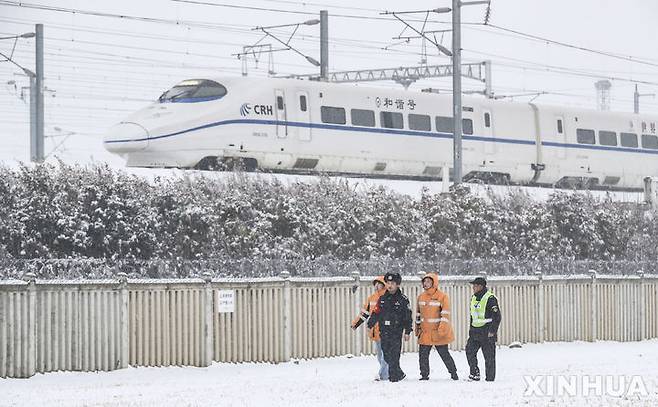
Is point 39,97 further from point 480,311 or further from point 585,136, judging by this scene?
point 480,311

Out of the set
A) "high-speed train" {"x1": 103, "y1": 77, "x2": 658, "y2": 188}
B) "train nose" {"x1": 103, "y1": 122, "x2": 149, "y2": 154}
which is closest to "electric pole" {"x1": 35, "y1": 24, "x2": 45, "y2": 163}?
"high-speed train" {"x1": 103, "y1": 77, "x2": 658, "y2": 188}

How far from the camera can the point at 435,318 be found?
2045 centimetres

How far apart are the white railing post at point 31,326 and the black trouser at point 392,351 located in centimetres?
509

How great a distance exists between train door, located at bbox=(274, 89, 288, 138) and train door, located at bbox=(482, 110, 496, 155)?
27.9 ft

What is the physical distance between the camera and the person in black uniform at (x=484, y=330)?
20234 millimetres

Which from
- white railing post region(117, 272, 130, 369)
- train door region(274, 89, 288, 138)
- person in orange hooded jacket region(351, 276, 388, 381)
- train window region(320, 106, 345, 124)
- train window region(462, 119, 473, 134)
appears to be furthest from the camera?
train window region(462, 119, 473, 134)

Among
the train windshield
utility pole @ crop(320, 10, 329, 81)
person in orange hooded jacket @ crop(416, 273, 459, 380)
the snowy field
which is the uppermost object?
utility pole @ crop(320, 10, 329, 81)

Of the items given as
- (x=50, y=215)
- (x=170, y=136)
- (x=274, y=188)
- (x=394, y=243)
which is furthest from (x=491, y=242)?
(x=50, y=215)

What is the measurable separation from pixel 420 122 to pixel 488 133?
303 cm

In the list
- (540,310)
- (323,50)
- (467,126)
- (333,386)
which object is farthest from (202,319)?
(467,126)

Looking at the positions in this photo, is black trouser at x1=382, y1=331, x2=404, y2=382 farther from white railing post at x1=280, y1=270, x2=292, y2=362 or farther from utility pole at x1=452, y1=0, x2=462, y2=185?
utility pole at x1=452, y1=0, x2=462, y2=185

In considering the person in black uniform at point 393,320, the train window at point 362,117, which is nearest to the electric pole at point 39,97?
the train window at point 362,117

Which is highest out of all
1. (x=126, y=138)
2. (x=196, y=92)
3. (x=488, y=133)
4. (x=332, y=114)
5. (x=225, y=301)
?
(x=196, y=92)

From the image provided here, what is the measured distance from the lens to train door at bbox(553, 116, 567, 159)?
45.9 meters
